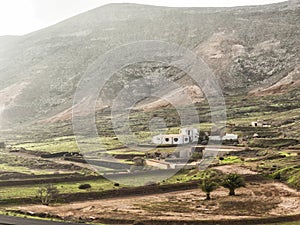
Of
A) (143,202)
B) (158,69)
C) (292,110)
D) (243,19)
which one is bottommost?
(143,202)

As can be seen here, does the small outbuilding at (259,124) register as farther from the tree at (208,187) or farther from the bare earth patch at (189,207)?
the tree at (208,187)

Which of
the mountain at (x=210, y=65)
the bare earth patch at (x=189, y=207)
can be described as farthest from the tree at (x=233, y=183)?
the mountain at (x=210, y=65)

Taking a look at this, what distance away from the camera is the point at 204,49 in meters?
176

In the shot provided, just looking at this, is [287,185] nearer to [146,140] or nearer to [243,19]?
[146,140]

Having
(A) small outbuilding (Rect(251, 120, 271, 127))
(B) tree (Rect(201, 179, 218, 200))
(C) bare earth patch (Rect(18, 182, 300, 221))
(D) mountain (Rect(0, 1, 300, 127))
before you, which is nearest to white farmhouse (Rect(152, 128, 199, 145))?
(A) small outbuilding (Rect(251, 120, 271, 127))

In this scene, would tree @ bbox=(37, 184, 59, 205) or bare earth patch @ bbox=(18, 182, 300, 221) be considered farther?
tree @ bbox=(37, 184, 59, 205)

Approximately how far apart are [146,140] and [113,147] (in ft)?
26.5

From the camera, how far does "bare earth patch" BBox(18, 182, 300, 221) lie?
38.8 m

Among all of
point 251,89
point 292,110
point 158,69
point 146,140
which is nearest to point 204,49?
point 158,69

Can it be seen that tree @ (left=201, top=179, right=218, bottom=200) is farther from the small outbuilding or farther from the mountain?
the mountain

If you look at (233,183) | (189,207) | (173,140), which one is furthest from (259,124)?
(189,207)

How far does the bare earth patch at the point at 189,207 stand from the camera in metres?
38.8

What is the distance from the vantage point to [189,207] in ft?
138

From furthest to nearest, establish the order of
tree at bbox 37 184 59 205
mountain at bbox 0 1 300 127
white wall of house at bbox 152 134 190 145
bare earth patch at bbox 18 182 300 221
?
1. mountain at bbox 0 1 300 127
2. white wall of house at bbox 152 134 190 145
3. tree at bbox 37 184 59 205
4. bare earth patch at bbox 18 182 300 221
